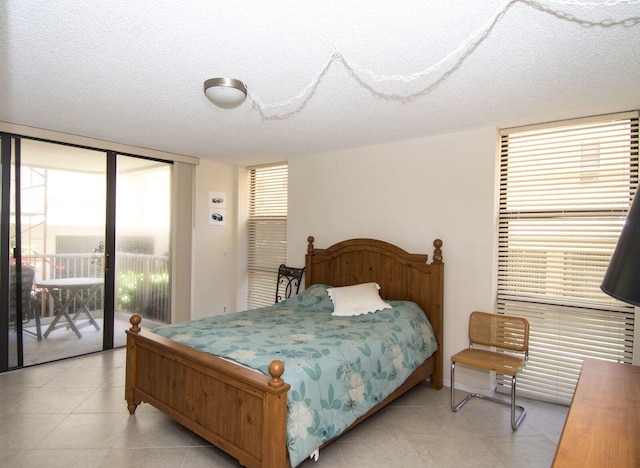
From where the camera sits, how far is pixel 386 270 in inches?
151

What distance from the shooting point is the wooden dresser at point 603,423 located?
3.69ft

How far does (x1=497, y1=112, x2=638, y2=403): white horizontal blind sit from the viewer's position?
113 inches

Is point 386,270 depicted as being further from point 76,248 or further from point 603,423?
point 76,248

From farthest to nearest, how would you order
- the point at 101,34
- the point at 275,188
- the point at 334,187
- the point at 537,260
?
the point at 275,188, the point at 334,187, the point at 537,260, the point at 101,34

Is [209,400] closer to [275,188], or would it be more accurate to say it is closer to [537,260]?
[537,260]

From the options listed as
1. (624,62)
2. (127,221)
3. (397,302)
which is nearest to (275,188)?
(127,221)

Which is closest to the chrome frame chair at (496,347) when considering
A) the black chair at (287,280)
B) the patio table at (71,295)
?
the black chair at (287,280)

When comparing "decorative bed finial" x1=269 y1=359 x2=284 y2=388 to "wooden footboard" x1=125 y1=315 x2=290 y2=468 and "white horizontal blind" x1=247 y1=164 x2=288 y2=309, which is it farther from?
"white horizontal blind" x1=247 y1=164 x2=288 y2=309

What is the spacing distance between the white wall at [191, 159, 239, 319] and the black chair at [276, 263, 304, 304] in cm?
83

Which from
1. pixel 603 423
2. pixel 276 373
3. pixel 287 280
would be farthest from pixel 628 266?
pixel 287 280

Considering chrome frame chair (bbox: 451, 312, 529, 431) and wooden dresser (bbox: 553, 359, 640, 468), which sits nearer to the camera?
wooden dresser (bbox: 553, 359, 640, 468)

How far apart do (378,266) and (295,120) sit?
67.4 inches

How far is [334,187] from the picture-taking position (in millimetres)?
4414

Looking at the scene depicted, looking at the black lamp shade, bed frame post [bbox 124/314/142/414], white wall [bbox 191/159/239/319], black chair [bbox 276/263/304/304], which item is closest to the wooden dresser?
the black lamp shade
